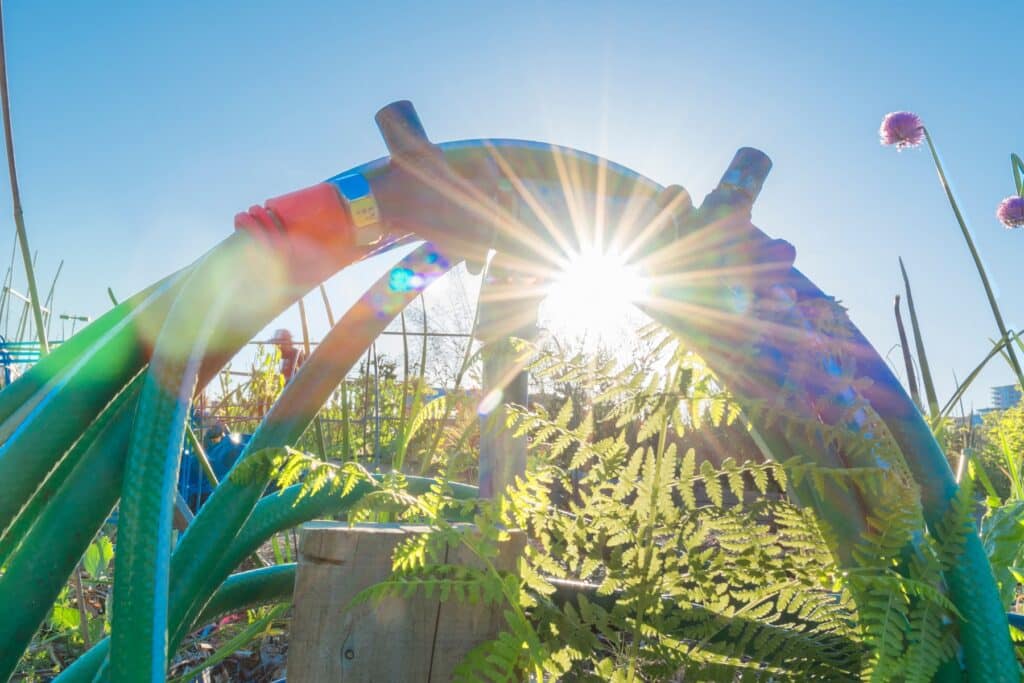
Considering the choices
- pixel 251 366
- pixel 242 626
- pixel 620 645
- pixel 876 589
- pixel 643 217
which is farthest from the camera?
pixel 251 366

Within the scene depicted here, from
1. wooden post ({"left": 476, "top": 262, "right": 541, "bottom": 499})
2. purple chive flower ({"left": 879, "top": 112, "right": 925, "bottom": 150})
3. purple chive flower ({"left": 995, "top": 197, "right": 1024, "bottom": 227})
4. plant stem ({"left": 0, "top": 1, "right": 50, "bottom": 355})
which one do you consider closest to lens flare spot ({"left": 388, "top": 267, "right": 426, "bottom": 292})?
wooden post ({"left": 476, "top": 262, "right": 541, "bottom": 499})

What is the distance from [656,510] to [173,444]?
0.40 meters

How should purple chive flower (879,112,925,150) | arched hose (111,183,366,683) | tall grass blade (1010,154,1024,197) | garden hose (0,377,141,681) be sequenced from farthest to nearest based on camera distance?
purple chive flower (879,112,925,150) < tall grass blade (1010,154,1024,197) < garden hose (0,377,141,681) < arched hose (111,183,366,683)

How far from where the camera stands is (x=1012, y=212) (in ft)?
8.48

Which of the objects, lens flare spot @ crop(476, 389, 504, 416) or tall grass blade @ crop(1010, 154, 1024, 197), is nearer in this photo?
lens flare spot @ crop(476, 389, 504, 416)

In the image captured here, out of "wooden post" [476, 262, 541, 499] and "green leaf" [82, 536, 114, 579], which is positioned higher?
"wooden post" [476, 262, 541, 499]

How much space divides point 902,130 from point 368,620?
3447 millimetres

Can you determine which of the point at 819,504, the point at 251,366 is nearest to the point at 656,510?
the point at 819,504

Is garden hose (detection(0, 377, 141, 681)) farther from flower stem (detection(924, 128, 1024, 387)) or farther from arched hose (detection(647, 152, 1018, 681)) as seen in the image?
flower stem (detection(924, 128, 1024, 387))

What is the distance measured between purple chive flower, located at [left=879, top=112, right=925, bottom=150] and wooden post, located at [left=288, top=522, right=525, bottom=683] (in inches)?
130

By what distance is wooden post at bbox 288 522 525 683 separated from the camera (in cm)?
71

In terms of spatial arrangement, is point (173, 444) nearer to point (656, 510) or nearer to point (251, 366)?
point (656, 510)

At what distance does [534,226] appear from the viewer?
0.80 m

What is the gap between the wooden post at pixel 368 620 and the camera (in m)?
0.71
